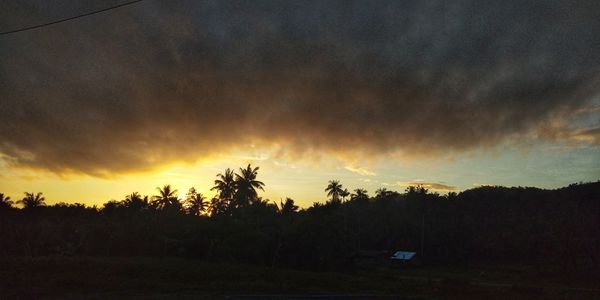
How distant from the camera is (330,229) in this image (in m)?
47.7

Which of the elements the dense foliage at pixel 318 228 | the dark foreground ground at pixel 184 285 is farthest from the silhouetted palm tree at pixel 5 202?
the dark foreground ground at pixel 184 285

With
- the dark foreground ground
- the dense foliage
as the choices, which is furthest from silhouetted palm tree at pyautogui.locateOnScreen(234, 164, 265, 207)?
the dark foreground ground

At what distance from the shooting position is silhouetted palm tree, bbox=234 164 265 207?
60.8 m

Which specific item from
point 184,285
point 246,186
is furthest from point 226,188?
point 184,285

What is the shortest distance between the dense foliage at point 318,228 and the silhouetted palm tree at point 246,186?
0.15 metres

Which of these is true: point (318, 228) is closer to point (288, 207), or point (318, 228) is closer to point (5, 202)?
point (288, 207)

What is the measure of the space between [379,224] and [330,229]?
2633cm

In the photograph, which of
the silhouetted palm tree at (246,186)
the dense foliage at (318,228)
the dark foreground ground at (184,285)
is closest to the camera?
the dark foreground ground at (184,285)

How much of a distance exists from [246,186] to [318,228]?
1810cm

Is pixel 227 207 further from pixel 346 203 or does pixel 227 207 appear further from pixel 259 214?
pixel 346 203

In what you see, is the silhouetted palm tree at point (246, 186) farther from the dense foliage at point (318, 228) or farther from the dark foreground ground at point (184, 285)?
the dark foreground ground at point (184, 285)

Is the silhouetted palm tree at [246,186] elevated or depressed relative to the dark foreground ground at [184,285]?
elevated

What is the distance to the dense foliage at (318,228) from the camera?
141 feet

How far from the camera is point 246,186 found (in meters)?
61.1
